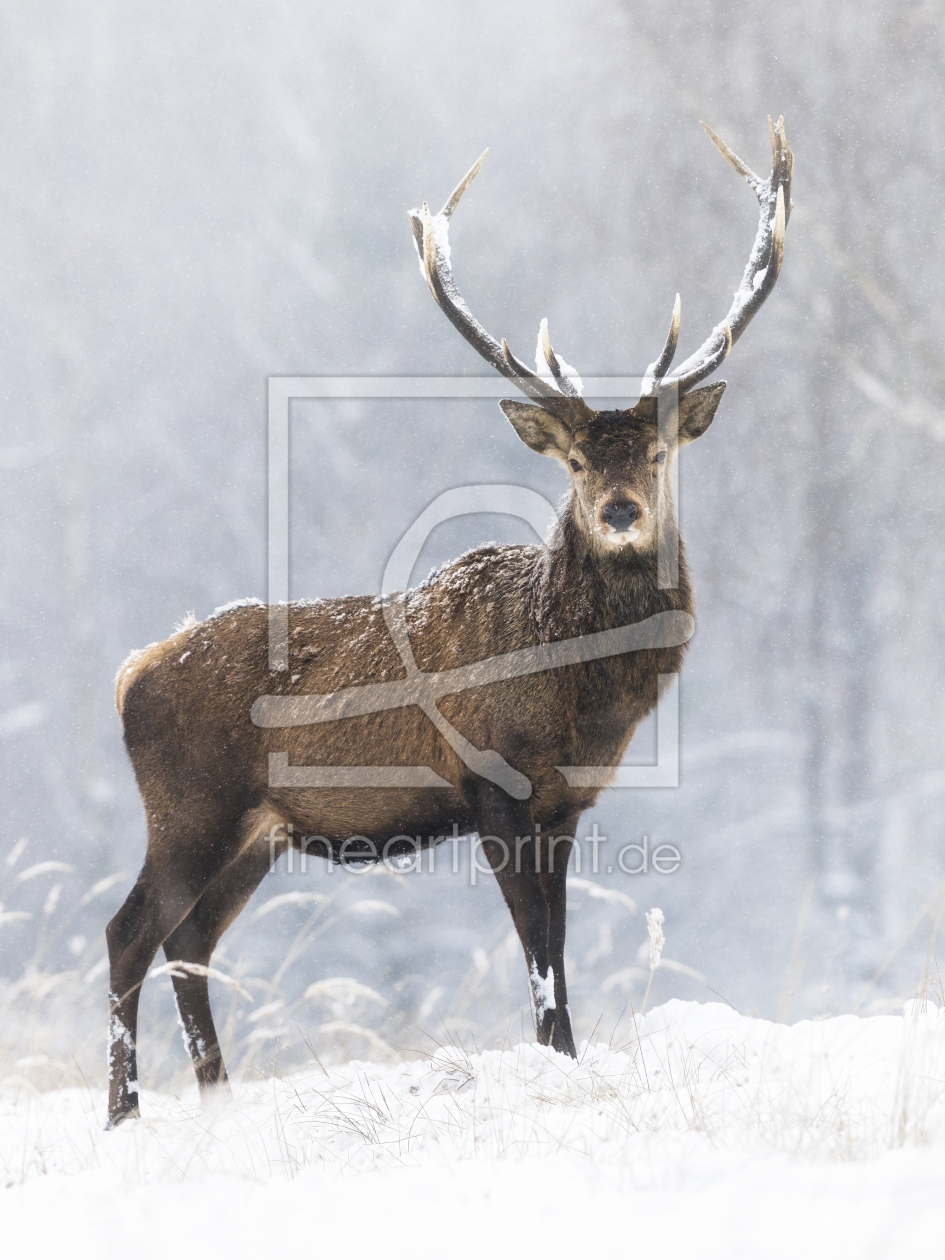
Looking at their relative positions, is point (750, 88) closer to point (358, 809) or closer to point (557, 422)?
point (557, 422)

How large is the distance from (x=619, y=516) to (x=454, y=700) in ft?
3.23

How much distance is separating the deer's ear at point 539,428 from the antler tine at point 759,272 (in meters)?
0.52

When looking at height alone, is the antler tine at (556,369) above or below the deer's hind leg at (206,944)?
above

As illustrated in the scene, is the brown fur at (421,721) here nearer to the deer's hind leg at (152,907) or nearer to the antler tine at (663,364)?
the deer's hind leg at (152,907)

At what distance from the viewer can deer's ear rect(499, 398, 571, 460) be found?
470 cm

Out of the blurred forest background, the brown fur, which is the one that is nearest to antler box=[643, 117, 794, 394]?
the brown fur

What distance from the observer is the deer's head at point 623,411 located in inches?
170

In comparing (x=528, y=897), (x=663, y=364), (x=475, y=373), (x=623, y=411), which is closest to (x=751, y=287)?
(x=663, y=364)

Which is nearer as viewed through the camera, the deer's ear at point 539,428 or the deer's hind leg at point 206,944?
the deer's hind leg at point 206,944

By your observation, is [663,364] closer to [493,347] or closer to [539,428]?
[539,428]

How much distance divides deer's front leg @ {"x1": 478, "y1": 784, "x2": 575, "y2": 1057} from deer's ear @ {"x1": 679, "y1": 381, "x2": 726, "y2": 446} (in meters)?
1.82

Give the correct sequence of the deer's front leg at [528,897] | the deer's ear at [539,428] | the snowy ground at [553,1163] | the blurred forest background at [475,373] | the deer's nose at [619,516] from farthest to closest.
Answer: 1. the blurred forest background at [475,373]
2. the deer's ear at [539,428]
3. the deer's nose at [619,516]
4. the deer's front leg at [528,897]
5. the snowy ground at [553,1163]

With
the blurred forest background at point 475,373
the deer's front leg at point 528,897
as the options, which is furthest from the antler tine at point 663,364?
the blurred forest background at point 475,373

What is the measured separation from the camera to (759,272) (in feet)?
16.4
